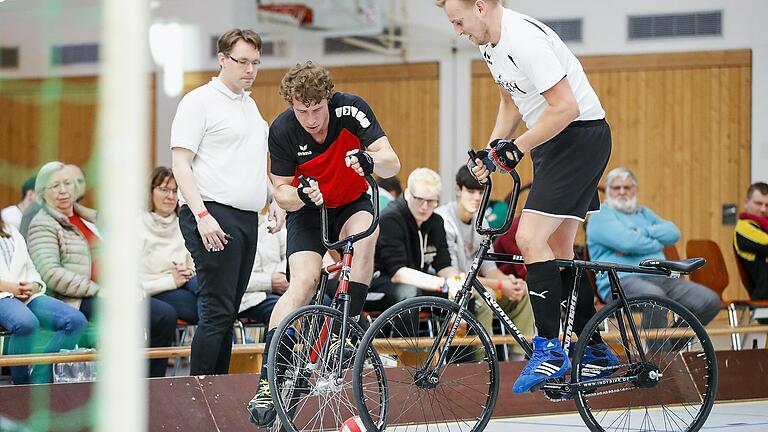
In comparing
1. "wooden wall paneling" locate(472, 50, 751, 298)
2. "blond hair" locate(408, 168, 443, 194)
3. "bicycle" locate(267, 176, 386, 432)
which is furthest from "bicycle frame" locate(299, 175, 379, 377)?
"wooden wall paneling" locate(472, 50, 751, 298)

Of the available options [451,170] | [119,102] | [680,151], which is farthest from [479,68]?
[119,102]

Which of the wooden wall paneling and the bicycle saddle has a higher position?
the wooden wall paneling

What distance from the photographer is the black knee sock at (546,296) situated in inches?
138

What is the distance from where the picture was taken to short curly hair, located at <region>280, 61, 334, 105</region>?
356 cm

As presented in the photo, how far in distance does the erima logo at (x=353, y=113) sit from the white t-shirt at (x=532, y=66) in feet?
1.57

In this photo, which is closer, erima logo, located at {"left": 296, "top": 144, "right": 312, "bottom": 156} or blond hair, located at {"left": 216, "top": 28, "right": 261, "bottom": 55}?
erima logo, located at {"left": 296, "top": 144, "right": 312, "bottom": 156}

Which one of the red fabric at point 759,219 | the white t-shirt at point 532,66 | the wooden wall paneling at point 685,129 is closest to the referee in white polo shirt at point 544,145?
the white t-shirt at point 532,66

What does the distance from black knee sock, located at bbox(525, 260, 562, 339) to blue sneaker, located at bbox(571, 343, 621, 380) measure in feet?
0.65

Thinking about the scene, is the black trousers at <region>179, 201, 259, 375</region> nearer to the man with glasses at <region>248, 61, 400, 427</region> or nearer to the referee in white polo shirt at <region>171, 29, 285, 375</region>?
the referee in white polo shirt at <region>171, 29, 285, 375</region>

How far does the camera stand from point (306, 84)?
11.7 feet

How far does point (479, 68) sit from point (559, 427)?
669 cm

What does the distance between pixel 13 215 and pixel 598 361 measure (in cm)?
312

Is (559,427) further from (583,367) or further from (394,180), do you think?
(394,180)

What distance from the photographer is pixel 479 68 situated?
412 inches
